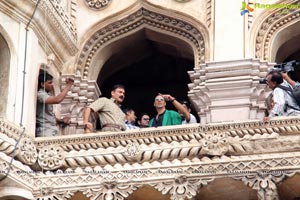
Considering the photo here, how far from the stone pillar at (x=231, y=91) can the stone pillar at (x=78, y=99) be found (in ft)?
5.86

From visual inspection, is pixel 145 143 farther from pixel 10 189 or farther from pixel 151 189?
pixel 10 189

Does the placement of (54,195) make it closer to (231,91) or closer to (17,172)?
(17,172)

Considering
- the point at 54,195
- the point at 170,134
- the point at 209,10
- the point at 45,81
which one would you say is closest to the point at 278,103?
the point at 170,134

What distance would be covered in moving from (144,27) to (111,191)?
5012mm

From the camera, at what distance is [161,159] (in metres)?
16.2

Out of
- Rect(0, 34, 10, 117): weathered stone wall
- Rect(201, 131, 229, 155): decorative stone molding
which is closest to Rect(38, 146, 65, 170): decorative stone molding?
Rect(0, 34, 10, 117): weathered stone wall

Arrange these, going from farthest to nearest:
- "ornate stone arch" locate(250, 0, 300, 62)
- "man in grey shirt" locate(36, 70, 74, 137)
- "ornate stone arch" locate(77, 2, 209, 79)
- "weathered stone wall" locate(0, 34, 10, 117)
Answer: "ornate stone arch" locate(77, 2, 209, 79) < "ornate stone arch" locate(250, 0, 300, 62) < "man in grey shirt" locate(36, 70, 74, 137) < "weathered stone wall" locate(0, 34, 10, 117)

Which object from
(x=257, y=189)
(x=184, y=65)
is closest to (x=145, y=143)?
(x=257, y=189)

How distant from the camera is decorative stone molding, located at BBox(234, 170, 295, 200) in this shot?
15289 mm

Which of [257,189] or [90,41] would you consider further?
[90,41]

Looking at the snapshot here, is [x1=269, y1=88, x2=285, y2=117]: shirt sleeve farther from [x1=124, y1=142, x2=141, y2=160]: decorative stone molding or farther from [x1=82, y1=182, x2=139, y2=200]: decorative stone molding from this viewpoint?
[x1=82, y1=182, x2=139, y2=200]: decorative stone molding

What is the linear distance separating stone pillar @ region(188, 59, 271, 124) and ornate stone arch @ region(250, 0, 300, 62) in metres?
0.53

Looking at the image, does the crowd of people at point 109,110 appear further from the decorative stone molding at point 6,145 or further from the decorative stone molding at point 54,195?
the decorative stone molding at point 54,195

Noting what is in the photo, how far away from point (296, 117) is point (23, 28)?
14.1 feet
